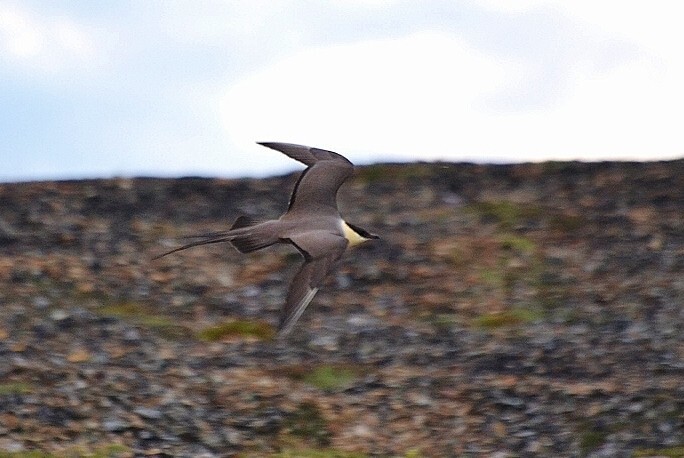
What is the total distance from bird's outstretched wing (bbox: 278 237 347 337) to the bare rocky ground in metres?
2.02

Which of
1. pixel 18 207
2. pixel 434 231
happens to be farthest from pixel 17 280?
pixel 434 231

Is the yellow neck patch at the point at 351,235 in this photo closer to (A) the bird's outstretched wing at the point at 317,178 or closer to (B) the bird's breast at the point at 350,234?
(B) the bird's breast at the point at 350,234

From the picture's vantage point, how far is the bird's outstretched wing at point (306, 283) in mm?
13688

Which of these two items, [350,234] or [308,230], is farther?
[350,234]

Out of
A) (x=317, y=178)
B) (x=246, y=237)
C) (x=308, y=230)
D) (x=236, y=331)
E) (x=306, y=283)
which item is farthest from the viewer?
(x=236, y=331)

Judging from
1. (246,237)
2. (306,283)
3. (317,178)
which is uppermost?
(317,178)

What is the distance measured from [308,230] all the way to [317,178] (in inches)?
64.4

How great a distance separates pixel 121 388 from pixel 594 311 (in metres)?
7.25

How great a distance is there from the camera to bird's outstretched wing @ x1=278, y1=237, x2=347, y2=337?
13688mm

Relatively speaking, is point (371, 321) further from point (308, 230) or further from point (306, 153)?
point (308, 230)

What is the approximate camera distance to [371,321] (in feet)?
64.2

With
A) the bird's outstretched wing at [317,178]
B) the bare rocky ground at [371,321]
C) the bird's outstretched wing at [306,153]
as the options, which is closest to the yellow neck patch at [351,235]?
the bird's outstretched wing at [317,178]

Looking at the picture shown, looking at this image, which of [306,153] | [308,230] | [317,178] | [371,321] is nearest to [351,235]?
[317,178]

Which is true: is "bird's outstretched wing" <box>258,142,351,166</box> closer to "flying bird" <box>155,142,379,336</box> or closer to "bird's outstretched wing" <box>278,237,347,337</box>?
"flying bird" <box>155,142,379,336</box>
